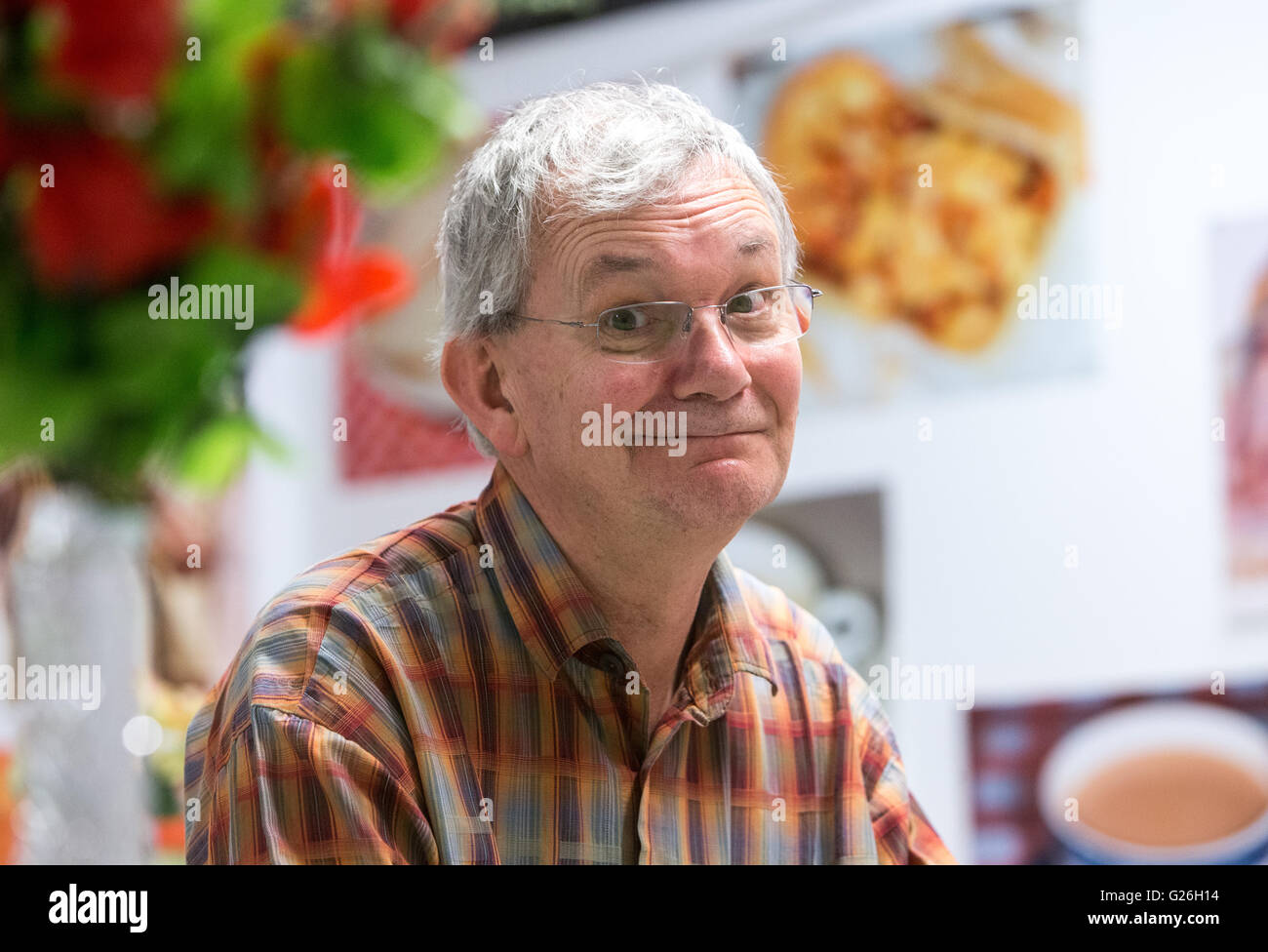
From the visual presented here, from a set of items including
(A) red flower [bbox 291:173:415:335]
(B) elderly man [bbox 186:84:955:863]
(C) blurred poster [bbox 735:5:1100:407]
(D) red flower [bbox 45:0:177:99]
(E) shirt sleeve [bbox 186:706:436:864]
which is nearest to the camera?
(D) red flower [bbox 45:0:177:99]

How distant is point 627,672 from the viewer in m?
1.31

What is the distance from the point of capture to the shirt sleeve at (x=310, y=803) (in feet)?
3.60

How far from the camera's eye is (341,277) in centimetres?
57

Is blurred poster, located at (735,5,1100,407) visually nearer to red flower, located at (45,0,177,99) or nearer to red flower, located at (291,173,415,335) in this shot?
red flower, located at (291,173,415,335)

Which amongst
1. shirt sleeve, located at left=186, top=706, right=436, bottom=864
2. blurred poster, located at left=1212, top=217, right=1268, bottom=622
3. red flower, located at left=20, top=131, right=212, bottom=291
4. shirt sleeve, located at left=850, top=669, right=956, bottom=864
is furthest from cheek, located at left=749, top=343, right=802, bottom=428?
blurred poster, located at left=1212, top=217, right=1268, bottom=622

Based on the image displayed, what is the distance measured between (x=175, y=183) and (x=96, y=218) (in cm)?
3

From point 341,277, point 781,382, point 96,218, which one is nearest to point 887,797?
point 781,382

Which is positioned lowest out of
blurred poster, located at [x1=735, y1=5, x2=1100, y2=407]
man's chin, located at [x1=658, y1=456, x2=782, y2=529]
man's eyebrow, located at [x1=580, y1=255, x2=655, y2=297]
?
man's chin, located at [x1=658, y1=456, x2=782, y2=529]

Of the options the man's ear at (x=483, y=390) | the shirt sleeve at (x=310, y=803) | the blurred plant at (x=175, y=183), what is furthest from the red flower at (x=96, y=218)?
the man's ear at (x=483, y=390)

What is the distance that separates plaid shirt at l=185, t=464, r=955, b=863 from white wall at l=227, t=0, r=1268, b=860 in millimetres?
1783

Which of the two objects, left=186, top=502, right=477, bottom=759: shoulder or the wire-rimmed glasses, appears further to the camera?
the wire-rimmed glasses

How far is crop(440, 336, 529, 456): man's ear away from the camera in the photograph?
Result: 1395 mm

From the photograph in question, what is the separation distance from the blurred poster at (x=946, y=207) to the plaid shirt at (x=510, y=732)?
6.29ft

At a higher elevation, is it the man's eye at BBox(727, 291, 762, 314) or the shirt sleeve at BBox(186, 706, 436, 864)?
the man's eye at BBox(727, 291, 762, 314)
